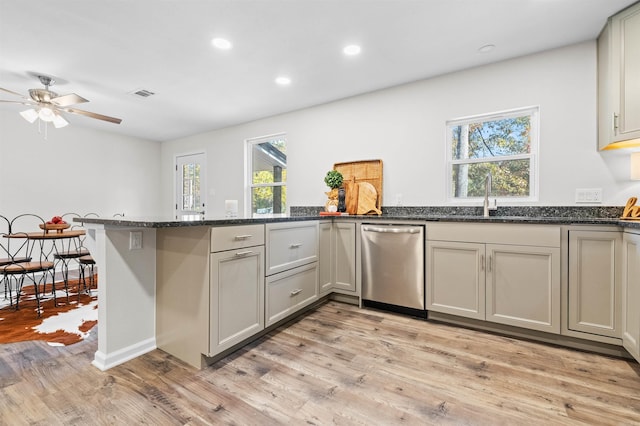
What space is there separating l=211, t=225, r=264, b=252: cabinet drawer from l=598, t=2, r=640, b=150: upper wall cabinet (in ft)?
8.93

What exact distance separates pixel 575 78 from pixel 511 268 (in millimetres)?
1758

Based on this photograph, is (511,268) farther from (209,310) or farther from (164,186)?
(164,186)

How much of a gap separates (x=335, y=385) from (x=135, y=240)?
156 cm

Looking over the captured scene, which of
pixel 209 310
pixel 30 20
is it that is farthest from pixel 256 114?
pixel 209 310

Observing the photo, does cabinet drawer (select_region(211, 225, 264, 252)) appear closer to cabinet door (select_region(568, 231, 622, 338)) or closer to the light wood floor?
the light wood floor

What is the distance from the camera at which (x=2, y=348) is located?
79.2 inches

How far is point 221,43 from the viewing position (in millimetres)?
2486

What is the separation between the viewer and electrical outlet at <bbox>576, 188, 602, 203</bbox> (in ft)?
7.72

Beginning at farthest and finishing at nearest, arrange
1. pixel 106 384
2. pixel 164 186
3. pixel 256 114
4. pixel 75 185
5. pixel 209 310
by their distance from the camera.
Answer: pixel 164 186 < pixel 75 185 < pixel 256 114 < pixel 209 310 < pixel 106 384

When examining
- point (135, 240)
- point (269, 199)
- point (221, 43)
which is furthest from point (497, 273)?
point (269, 199)

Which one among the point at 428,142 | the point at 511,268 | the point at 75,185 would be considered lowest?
the point at 511,268

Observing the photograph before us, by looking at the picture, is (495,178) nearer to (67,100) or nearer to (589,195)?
(589,195)

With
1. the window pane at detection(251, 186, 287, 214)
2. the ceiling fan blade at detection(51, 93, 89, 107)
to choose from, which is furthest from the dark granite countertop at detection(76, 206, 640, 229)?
the ceiling fan blade at detection(51, 93, 89, 107)

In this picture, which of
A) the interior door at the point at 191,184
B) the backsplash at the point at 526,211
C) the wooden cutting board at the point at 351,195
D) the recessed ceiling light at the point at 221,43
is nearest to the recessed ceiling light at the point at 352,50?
the recessed ceiling light at the point at 221,43
